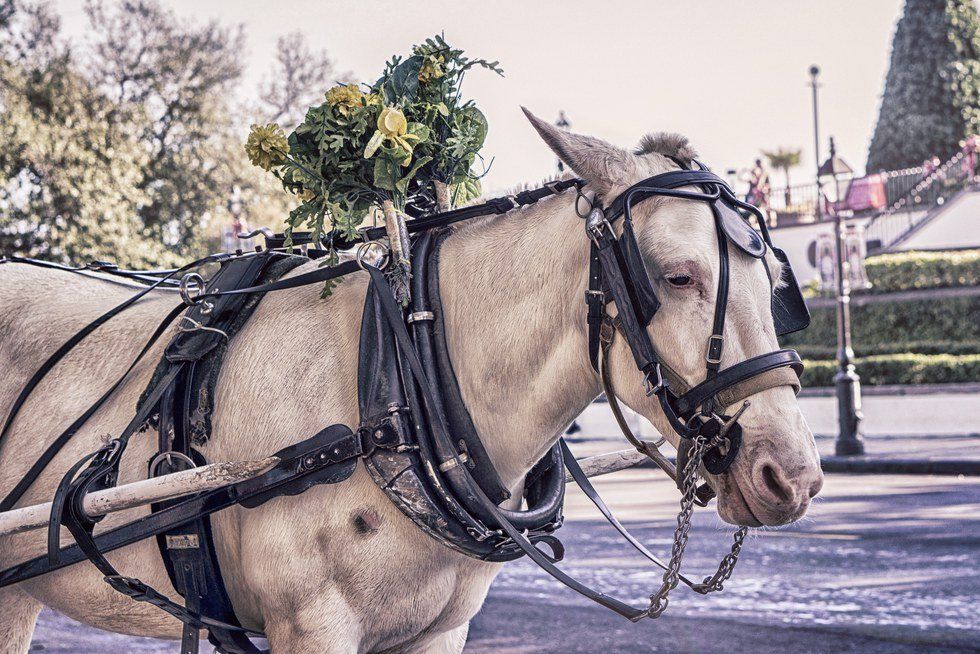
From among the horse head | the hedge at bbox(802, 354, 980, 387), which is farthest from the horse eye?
the hedge at bbox(802, 354, 980, 387)

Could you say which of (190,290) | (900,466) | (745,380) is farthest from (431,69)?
(900,466)

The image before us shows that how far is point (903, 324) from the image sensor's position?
85.2 feet

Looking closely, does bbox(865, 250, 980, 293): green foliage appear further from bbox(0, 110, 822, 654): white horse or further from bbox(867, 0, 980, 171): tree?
bbox(0, 110, 822, 654): white horse

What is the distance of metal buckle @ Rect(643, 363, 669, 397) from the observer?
2225 millimetres

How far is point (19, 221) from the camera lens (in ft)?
72.0

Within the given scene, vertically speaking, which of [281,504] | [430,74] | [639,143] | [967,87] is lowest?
[281,504]

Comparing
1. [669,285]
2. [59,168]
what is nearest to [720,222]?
[669,285]

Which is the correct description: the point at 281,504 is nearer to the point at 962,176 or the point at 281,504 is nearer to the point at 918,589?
the point at 918,589

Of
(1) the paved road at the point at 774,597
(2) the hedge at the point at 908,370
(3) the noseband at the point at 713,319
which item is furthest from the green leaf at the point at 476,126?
(2) the hedge at the point at 908,370

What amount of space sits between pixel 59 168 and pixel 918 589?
20142mm

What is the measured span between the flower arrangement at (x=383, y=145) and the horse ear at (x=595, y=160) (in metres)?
0.52

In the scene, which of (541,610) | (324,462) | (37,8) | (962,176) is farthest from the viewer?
(962,176)

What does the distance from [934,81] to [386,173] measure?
41603 mm

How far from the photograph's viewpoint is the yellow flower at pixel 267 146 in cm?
291
